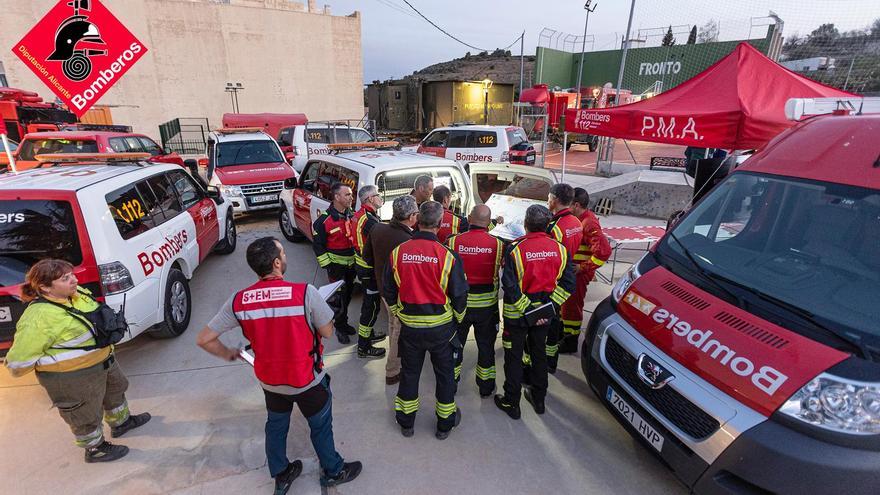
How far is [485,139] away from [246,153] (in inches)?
245

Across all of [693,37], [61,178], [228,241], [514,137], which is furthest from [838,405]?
[693,37]

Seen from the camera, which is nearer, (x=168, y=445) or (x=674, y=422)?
(x=674, y=422)

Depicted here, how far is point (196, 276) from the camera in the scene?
6137mm

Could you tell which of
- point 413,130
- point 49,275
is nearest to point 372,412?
point 49,275

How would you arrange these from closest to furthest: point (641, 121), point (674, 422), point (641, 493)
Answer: point (674, 422), point (641, 493), point (641, 121)

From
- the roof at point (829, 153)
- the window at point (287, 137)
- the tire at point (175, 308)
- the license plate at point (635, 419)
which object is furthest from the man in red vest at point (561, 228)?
the window at point (287, 137)

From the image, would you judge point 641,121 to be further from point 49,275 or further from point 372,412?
point 49,275

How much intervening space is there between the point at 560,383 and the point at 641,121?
3.94 metres

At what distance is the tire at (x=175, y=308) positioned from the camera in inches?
165

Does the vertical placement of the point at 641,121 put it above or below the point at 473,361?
above

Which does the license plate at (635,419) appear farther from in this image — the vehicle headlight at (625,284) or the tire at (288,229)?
the tire at (288,229)

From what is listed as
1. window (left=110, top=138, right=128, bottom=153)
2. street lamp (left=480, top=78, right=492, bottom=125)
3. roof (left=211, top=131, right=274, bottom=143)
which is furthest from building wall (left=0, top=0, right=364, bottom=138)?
roof (left=211, top=131, right=274, bottom=143)

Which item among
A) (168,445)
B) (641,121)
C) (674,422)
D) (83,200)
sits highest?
(641,121)

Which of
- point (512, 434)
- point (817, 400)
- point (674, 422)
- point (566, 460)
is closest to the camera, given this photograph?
point (817, 400)
